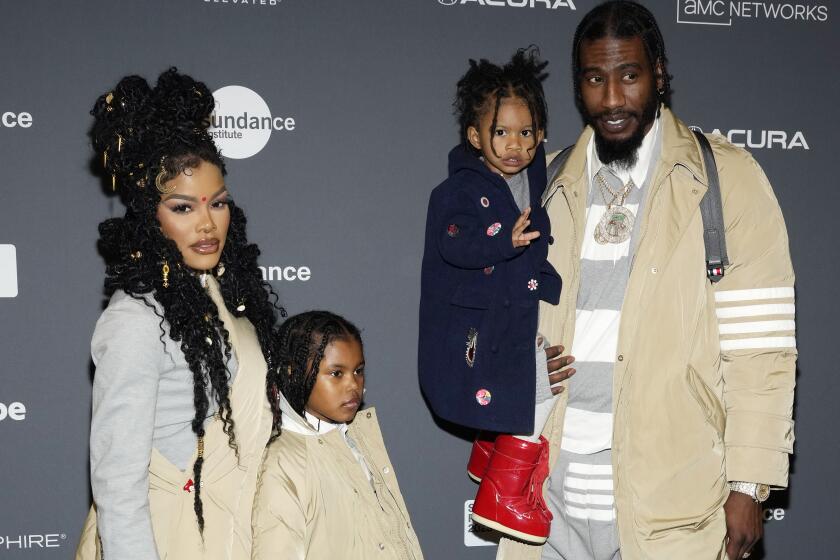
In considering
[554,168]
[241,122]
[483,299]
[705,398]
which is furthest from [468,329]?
[241,122]

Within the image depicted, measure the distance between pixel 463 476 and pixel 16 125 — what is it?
2.17 metres

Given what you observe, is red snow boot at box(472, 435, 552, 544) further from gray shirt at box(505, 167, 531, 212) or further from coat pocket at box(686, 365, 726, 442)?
gray shirt at box(505, 167, 531, 212)

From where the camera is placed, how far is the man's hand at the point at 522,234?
2279mm

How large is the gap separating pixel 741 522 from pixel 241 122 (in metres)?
2.14

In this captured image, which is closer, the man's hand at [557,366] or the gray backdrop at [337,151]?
the man's hand at [557,366]

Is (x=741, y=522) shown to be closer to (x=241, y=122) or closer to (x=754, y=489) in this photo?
(x=754, y=489)

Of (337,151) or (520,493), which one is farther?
(337,151)

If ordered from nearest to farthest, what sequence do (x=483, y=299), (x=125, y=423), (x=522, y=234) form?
(x=125, y=423)
(x=522, y=234)
(x=483, y=299)

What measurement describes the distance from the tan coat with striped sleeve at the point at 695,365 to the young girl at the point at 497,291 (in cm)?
25

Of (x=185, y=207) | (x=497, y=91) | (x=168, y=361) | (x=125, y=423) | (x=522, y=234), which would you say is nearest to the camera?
(x=125, y=423)

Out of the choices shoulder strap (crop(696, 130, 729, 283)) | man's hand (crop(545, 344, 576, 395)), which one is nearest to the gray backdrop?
man's hand (crop(545, 344, 576, 395))

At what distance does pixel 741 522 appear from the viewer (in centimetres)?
221

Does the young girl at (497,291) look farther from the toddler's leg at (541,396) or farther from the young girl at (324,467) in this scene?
the young girl at (324,467)

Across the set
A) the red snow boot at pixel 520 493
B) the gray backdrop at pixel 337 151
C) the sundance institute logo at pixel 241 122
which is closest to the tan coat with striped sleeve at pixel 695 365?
the red snow boot at pixel 520 493
